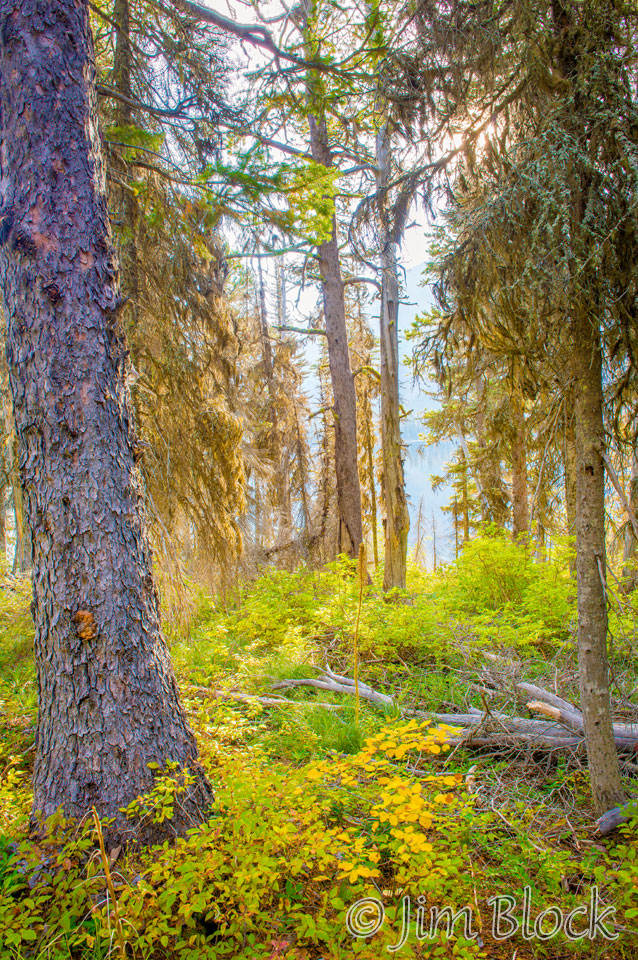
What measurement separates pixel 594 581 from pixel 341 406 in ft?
21.5

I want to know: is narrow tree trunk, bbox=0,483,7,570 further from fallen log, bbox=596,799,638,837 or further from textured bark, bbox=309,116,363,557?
fallen log, bbox=596,799,638,837

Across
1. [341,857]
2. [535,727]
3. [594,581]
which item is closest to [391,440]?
[535,727]

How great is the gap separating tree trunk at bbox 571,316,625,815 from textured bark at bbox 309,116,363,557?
19.7 ft

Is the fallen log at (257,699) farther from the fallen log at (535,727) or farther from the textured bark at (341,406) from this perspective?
the textured bark at (341,406)

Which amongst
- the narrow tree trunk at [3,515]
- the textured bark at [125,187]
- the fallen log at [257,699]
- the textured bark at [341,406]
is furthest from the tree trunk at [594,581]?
the textured bark at [341,406]

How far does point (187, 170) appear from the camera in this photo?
4660 mm

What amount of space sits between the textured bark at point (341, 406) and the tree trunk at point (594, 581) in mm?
5998

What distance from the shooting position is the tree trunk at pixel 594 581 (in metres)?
2.49

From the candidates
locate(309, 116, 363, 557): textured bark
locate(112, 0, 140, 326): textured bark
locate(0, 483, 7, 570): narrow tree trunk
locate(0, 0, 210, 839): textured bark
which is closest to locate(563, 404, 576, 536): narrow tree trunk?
locate(0, 0, 210, 839): textured bark

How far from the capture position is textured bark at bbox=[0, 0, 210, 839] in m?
2.32

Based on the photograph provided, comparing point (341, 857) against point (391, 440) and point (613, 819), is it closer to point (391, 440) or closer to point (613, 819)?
point (613, 819)

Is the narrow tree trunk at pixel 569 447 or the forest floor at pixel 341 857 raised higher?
the narrow tree trunk at pixel 569 447

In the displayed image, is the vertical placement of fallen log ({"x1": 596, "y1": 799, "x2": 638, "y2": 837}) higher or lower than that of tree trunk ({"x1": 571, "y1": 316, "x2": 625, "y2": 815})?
lower

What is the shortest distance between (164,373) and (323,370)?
31.9ft
